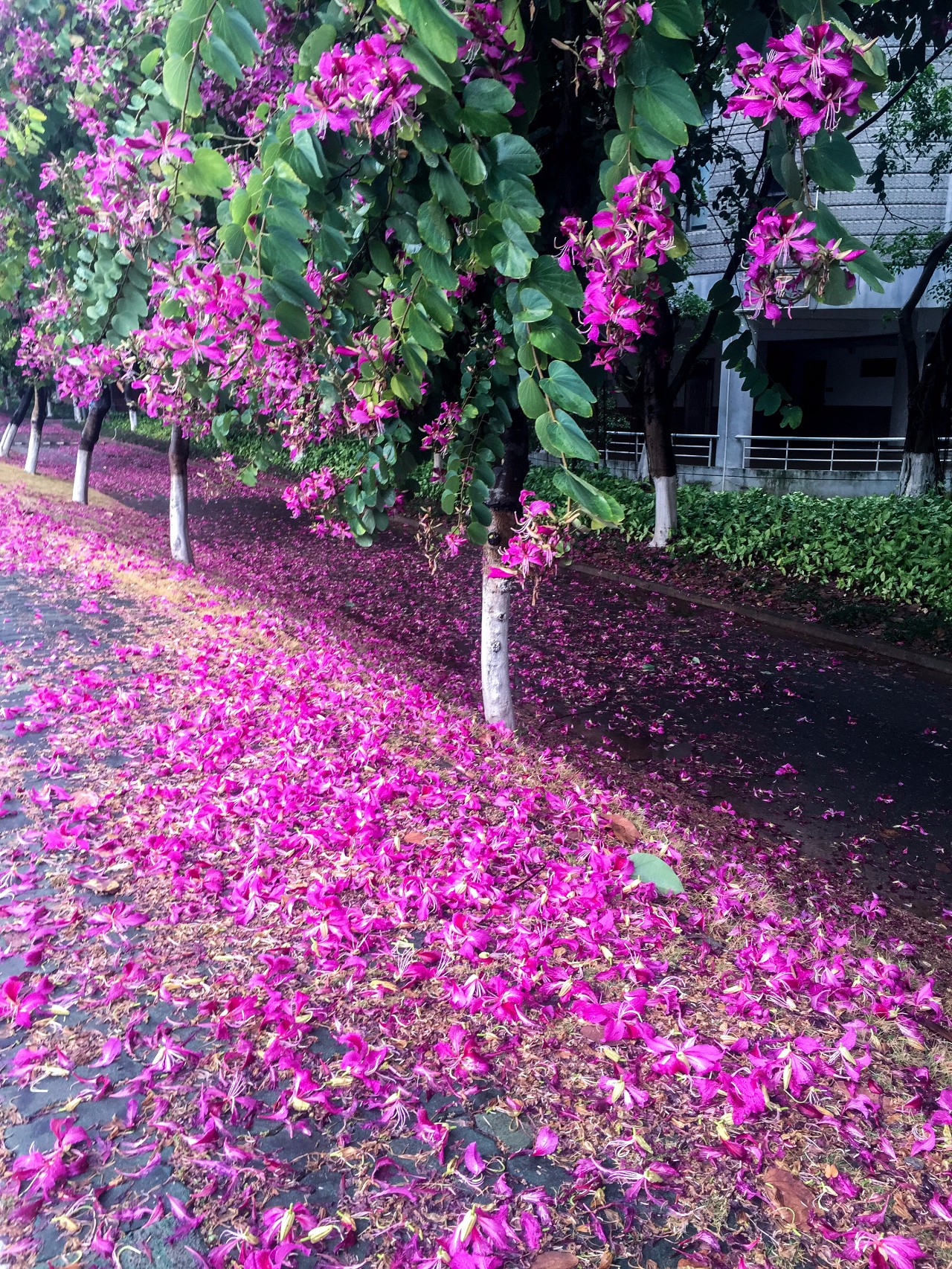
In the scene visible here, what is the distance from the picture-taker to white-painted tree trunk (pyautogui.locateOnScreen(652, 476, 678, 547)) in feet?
41.9

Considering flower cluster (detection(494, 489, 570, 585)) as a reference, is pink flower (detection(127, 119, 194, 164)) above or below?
above

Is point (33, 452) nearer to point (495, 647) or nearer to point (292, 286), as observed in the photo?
point (495, 647)

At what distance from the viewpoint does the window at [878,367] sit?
67.0 ft

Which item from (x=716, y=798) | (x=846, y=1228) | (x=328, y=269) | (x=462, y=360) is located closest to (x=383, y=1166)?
(x=846, y=1228)

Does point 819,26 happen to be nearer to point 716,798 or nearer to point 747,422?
point 716,798

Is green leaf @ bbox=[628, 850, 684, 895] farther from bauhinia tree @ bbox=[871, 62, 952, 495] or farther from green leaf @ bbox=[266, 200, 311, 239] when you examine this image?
bauhinia tree @ bbox=[871, 62, 952, 495]

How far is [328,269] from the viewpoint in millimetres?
3248

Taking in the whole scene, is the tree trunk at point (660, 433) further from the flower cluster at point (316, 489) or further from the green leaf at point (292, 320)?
the green leaf at point (292, 320)

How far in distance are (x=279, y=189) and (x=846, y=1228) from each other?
279 cm

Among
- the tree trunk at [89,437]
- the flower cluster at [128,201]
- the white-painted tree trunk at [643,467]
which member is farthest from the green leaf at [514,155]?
the white-painted tree trunk at [643,467]

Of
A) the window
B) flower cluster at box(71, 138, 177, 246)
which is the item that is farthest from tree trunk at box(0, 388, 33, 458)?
flower cluster at box(71, 138, 177, 246)

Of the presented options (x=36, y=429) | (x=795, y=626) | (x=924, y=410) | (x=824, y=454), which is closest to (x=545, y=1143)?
(x=795, y=626)

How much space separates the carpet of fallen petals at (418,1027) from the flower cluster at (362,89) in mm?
2291

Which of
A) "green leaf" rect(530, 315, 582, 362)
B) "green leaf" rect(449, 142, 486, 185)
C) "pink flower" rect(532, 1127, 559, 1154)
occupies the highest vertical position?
"green leaf" rect(449, 142, 486, 185)
